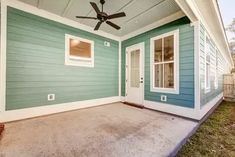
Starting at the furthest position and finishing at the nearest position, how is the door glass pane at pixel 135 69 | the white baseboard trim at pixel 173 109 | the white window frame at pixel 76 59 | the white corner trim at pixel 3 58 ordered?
the door glass pane at pixel 135 69 → the white window frame at pixel 76 59 → the white baseboard trim at pixel 173 109 → the white corner trim at pixel 3 58

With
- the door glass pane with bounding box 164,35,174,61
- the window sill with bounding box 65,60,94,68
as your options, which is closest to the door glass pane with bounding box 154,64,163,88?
the door glass pane with bounding box 164,35,174,61

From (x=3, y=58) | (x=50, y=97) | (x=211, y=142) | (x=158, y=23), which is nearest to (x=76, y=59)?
(x=50, y=97)

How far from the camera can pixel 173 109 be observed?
3.37 m

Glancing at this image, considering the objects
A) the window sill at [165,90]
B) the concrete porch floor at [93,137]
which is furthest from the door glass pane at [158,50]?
the concrete porch floor at [93,137]

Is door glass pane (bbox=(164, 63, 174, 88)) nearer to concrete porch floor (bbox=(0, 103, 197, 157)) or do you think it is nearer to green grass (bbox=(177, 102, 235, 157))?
concrete porch floor (bbox=(0, 103, 197, 157))

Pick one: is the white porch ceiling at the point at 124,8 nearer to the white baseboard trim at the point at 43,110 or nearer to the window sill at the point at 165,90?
the window sill at the point at 165,90

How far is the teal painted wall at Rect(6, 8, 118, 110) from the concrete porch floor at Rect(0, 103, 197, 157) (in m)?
0.71

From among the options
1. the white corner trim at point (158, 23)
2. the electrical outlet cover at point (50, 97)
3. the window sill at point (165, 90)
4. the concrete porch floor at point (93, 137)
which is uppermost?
the white corner trim at point (158, 23)

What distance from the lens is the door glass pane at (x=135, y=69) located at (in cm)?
457

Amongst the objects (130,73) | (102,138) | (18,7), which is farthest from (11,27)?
(130,73)

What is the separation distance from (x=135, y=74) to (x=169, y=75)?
1.41 metres

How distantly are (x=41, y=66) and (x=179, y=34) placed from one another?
12.7 ft

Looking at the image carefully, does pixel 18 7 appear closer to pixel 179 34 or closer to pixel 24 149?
pixel 24 149

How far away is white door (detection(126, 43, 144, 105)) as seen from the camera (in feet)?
14.3
